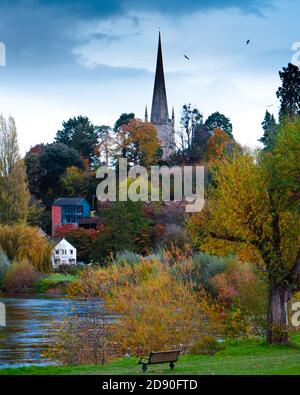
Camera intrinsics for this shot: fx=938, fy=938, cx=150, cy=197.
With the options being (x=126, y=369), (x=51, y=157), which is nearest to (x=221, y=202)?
(x=126, y=369)

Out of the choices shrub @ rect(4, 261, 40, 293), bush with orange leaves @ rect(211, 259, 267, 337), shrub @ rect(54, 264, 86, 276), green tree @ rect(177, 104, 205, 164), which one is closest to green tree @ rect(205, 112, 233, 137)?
green tree @ rect(177, 104, 205, 164)

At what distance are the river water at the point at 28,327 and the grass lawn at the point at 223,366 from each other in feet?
14.0

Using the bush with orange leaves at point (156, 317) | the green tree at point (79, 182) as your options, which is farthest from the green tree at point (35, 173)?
the bush with orange leaves at point (156, 317)

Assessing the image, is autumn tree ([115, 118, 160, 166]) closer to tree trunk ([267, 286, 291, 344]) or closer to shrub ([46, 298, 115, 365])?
tree trunk ([267, 286, 291, 344])

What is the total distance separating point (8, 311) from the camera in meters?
49.8

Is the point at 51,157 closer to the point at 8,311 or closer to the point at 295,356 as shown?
the point at 8,311

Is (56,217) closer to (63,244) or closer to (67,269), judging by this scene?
(63,244)

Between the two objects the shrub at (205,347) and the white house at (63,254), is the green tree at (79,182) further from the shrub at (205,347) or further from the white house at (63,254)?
the shrub at (205,347)

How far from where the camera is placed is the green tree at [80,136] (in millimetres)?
114500

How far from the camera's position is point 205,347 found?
101ft

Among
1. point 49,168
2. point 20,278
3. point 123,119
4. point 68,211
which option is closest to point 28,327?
point 20,278

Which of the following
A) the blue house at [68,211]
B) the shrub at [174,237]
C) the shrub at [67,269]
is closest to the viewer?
the shrub at [174,237]

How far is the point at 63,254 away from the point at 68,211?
49.5 feet
